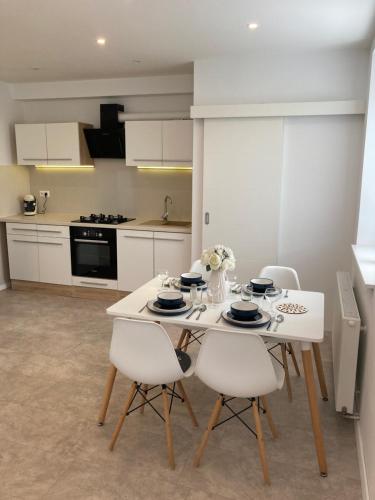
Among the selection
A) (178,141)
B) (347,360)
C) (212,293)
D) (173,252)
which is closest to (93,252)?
(173,252)

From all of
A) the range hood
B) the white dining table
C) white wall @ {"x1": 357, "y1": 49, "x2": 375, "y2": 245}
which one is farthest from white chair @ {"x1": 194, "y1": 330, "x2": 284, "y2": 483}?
the range hood

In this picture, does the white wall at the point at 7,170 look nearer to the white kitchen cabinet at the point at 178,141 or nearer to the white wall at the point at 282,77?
the white kitchen cabinet at the point at 178,141

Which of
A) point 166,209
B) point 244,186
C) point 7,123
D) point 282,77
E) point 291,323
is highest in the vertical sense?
point 282,77

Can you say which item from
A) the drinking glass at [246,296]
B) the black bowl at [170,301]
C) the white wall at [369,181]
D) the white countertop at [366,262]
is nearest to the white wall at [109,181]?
the white wall at [369,181]

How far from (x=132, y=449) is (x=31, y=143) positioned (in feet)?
13.9

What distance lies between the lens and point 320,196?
416cm

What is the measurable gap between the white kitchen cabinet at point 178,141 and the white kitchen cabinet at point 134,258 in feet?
2.96

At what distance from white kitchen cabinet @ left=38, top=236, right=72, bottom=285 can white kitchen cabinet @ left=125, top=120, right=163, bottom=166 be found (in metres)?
1.34

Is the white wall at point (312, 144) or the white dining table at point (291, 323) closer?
the white dining table at point (291, 323)

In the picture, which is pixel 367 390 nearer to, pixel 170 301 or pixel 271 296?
pixel 271 296

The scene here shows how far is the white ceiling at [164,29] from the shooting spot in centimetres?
283

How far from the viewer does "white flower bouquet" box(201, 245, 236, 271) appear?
271 cm

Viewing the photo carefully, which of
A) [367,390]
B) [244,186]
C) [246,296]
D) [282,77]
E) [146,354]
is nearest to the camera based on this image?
[146,354]

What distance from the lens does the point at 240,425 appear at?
110 inches
